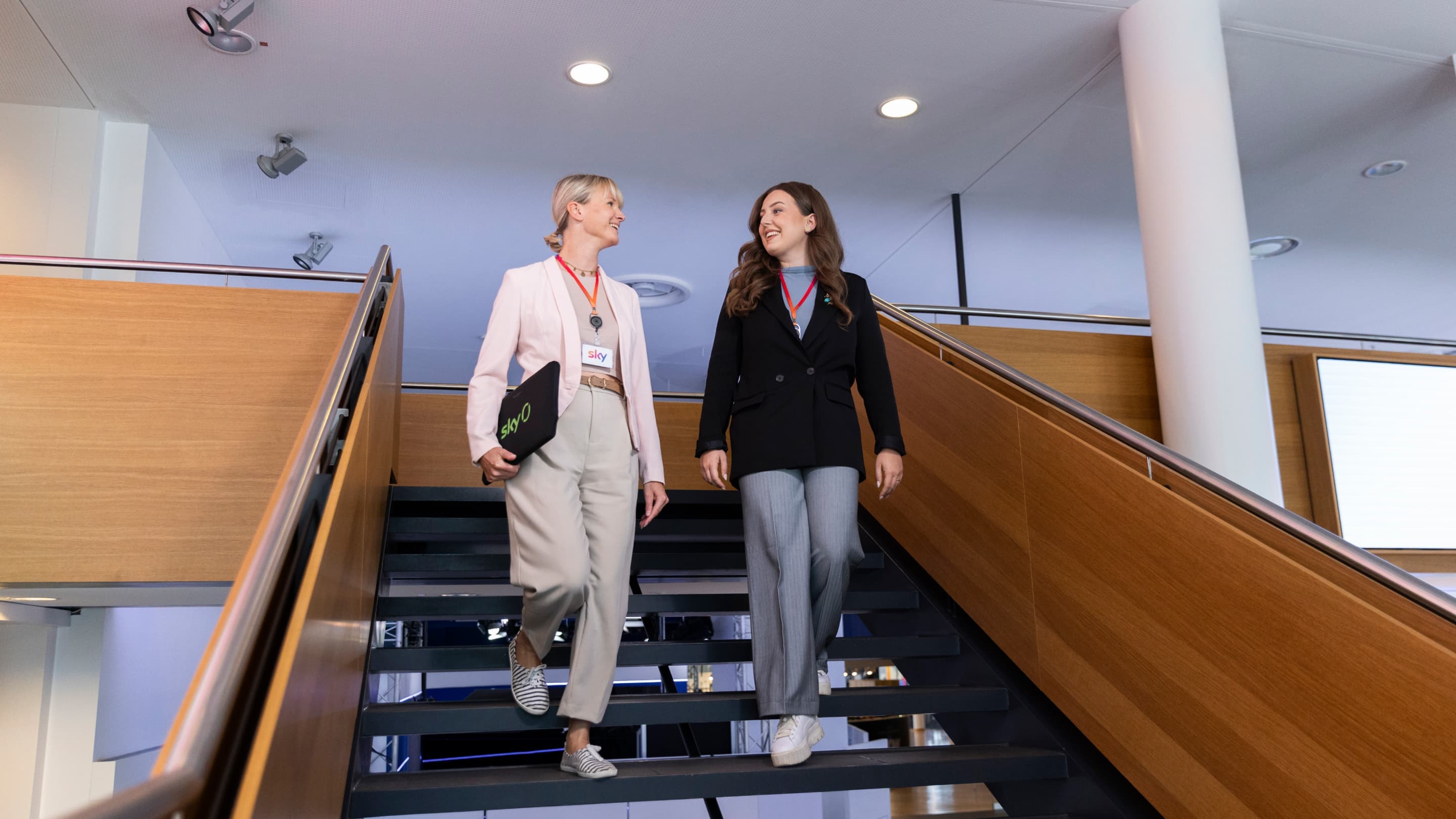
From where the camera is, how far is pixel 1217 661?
2320 millimetres

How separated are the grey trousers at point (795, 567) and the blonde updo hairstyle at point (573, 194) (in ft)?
2.95

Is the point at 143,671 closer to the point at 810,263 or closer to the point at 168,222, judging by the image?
the point at 168,222

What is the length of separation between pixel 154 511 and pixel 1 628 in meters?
2.90

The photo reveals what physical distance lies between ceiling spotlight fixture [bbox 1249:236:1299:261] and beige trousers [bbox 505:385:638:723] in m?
7.21

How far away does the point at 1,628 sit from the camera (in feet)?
18.6

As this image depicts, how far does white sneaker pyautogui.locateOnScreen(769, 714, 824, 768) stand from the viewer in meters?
2.68

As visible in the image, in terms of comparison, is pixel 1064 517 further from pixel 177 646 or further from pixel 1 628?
pixel 177 646

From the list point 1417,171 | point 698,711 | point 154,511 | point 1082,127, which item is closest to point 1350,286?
point 1417,171

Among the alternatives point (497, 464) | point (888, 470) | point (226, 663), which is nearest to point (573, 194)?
point (497, 464)

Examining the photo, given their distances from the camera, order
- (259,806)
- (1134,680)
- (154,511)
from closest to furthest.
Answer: (259,806)
(1134,680)
(154,511)

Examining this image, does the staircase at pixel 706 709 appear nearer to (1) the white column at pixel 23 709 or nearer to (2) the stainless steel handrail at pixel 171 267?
(2) the stainless steel handrail at pixel 171 267

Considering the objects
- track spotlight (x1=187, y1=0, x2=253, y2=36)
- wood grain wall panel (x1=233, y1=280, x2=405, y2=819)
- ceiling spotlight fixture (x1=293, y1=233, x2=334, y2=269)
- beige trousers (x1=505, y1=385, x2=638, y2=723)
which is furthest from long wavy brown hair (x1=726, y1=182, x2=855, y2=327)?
ceiling spotlight fixture (x1=293, y1=233, x2=334, y2=269)

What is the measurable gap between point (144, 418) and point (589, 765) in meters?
2.50

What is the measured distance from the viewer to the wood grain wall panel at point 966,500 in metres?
3.17
